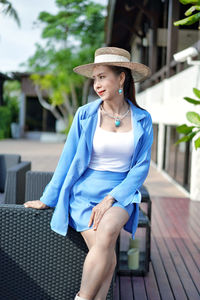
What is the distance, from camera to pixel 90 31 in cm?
2403

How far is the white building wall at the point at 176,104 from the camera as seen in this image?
252 inches

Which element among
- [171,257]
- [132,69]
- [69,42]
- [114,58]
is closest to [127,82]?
[132,69]

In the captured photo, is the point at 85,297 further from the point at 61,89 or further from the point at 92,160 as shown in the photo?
the point at 61,89

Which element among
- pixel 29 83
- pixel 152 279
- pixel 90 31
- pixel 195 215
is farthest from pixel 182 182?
pixel 29 83

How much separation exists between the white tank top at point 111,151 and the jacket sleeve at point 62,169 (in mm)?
115

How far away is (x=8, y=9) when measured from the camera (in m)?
17.9

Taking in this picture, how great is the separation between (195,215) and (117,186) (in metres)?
3.56

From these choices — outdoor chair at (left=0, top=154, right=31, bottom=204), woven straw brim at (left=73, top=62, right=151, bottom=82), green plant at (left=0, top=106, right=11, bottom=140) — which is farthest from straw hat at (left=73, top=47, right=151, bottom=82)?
green plant at (left=0, top=106, right=11, bottom=140)

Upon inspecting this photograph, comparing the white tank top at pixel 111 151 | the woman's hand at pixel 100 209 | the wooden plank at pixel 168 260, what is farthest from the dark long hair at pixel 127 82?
the wooden plank at pixel 168 260

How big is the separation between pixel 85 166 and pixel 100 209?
265 mm

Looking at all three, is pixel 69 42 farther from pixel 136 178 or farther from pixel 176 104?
pixel 136 178

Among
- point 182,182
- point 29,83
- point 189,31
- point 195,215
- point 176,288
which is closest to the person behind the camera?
point 176,288

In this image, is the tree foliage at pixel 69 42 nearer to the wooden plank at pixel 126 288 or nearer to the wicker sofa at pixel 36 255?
the wooden plank at pixel 126 288

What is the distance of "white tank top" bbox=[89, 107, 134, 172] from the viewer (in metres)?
2.16
